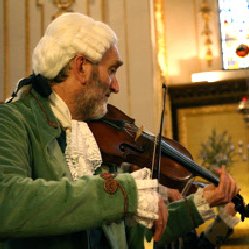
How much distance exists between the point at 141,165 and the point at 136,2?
7.67 feet

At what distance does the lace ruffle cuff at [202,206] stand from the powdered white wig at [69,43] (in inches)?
21.6

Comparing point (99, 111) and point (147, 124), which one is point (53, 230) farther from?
point (147, 124)

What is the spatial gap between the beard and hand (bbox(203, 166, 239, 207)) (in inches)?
16.5

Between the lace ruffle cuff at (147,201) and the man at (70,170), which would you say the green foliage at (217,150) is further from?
the lace ruffle cuff at (147,201)

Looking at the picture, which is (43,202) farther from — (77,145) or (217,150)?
(217,150)

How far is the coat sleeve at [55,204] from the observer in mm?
1243

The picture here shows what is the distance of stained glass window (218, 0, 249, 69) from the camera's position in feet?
27.0

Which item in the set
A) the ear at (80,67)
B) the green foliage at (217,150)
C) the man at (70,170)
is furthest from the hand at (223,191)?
the green foliage at (217,150)

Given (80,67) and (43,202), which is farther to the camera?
(80,67)

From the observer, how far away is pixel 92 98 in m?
1.75

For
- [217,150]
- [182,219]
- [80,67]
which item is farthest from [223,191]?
[217,150]

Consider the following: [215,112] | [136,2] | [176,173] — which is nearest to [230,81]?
[215,112]

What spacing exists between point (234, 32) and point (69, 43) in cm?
698

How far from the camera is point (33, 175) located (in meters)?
1.49
